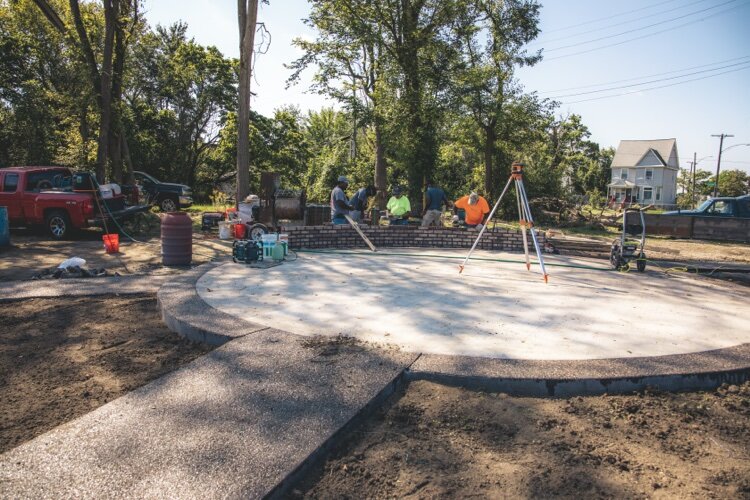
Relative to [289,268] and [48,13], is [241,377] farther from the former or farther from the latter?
[48,13]

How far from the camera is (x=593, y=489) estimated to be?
2.49 meters

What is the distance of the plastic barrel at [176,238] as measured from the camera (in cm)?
878

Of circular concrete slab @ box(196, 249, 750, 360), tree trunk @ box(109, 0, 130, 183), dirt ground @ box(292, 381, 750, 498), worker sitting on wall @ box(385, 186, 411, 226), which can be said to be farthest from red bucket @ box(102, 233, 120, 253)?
tree trunk @ box(109, 0, 130, 183)

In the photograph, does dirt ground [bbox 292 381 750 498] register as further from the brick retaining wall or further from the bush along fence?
the bush along fence

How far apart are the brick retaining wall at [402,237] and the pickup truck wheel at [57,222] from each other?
637 cm

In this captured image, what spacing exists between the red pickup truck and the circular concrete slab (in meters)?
6.80

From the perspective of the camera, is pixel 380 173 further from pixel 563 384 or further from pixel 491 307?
pixel 563 384

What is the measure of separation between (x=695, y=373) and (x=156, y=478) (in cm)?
386

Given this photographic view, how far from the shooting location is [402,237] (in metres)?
11.9

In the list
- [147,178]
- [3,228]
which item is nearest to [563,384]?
[3,228]

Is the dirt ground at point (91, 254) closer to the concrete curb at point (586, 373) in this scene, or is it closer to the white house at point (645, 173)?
the concrete curb at point (586, 373)

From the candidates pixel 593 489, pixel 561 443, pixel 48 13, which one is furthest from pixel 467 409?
pixel 48 13

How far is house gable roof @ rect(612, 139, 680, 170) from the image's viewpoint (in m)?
61.2

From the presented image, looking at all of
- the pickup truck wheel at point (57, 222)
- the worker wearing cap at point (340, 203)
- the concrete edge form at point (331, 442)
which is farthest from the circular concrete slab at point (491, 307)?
the pickup truck wheel at point (57, 222)
